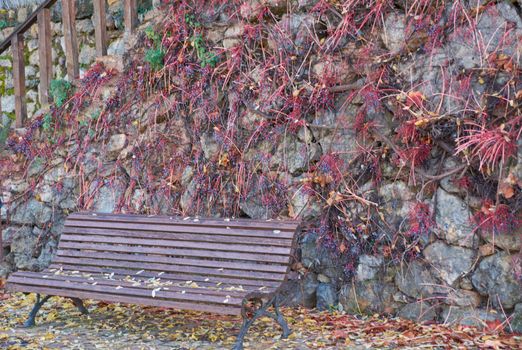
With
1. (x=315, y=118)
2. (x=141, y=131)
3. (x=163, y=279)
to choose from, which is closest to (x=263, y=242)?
(x=163, y=279)

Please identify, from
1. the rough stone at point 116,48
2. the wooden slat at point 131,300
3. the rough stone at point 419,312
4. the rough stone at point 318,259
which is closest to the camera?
the wooden slat at point 131,300

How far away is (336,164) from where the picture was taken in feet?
15.3

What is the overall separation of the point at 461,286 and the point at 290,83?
1779 mm

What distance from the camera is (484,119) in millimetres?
4086

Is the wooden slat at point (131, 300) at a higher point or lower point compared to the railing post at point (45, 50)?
lower

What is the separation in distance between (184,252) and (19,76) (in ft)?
8.61

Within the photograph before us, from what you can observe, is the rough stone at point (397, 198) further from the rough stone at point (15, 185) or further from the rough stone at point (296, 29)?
the rough stone at point (15, 185)

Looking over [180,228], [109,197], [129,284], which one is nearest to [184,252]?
[180,228]

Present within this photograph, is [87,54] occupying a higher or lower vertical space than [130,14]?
lower

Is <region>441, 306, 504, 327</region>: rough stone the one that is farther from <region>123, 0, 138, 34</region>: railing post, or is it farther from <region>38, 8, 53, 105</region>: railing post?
<region>38, 8, 53, 105</region>: railing post

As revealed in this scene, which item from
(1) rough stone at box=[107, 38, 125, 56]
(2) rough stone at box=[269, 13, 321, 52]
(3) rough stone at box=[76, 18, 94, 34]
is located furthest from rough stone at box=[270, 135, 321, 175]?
(3) rough stone at box=[76, 18, 94, 34]

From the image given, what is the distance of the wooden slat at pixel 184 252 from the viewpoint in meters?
4.13

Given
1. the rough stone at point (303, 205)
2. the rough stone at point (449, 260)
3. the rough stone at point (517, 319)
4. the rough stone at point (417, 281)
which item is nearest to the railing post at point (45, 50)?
the rough stone at point (303, 205)

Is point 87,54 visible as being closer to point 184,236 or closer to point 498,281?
point 184,236
